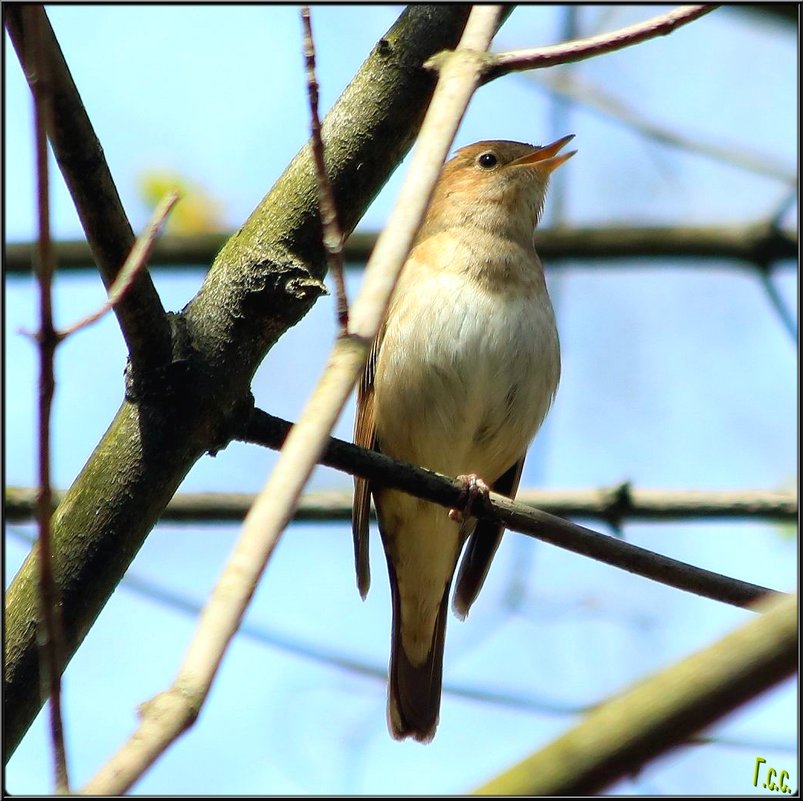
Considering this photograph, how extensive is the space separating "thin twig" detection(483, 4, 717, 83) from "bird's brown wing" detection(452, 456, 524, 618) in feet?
9.72

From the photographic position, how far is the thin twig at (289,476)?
1.57 m

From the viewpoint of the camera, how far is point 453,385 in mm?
5102

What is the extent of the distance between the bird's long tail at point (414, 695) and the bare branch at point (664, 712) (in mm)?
4364

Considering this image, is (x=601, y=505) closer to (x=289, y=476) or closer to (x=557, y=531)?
(x=557, y=531)

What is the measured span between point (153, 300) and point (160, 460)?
450mm

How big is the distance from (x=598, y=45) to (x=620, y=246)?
10.3ft

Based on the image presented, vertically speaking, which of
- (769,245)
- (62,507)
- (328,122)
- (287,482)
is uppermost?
(769,245)

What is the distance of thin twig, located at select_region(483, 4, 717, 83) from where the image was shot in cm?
288

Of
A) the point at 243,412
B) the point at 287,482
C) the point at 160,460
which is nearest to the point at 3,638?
the point at 160,460

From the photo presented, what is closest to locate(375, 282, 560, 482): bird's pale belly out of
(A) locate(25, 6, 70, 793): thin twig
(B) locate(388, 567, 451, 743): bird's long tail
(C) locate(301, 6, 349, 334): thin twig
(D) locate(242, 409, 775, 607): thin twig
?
(B) locate(388, 567, 451, 743): bird's long tail

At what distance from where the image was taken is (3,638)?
277 cm

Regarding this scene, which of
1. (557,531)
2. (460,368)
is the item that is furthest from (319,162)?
(460,368)

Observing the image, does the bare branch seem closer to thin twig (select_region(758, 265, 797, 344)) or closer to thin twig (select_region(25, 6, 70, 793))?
thin twig (select_region(25, 6, 70, 793))

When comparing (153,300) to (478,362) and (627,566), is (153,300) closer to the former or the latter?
(627,566)
